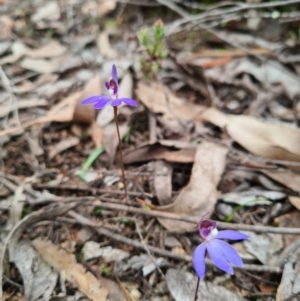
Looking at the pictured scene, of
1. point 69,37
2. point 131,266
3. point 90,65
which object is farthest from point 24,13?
point 131,266

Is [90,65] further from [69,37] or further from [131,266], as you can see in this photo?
[131,266]

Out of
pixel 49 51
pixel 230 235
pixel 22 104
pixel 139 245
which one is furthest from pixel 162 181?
pixel 49 51

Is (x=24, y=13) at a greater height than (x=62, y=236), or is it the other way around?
(x=24, y=13)

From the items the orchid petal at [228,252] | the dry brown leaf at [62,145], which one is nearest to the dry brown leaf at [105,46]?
the dry brown leaf at [62,145]

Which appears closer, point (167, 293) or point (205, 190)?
point (167, 293)

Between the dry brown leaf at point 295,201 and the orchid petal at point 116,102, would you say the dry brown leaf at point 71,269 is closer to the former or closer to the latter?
the orchid petal at point 116,102
